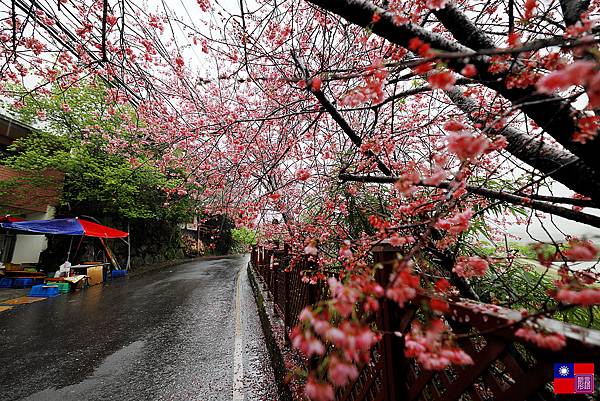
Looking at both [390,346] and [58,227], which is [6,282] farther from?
[390,346]

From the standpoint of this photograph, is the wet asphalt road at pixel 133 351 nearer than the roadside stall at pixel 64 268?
Yes

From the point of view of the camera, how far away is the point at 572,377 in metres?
0.78

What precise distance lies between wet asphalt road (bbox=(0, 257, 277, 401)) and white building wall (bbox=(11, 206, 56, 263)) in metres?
8.91

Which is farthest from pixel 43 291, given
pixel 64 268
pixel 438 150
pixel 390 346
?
pixel 438 150

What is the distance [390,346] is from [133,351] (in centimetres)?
467

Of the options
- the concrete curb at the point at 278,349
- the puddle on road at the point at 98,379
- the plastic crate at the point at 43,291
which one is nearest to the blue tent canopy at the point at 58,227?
the plastic crate at the point at 43,291

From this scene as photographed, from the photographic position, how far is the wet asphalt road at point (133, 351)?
3191 millimetres

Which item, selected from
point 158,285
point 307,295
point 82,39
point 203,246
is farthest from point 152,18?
point 203,246

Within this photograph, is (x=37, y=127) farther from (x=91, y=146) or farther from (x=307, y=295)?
(x=307, y=295)

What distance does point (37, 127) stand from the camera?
44.4 feet

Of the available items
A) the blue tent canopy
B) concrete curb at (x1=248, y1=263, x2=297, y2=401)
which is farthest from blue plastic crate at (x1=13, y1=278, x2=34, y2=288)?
concrete curb at (x1=248, y1=263, x2=297, y2=401)

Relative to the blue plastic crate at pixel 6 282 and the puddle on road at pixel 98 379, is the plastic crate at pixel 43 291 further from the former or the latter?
the puddle on road at pixel 98 379

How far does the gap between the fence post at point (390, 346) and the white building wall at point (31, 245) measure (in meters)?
18.7

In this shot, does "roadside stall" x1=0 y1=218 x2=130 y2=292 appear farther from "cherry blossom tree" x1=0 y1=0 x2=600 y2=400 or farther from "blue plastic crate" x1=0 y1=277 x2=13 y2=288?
"cherry blossom tree" x1=0 y1=0 x2=600 y2=400
